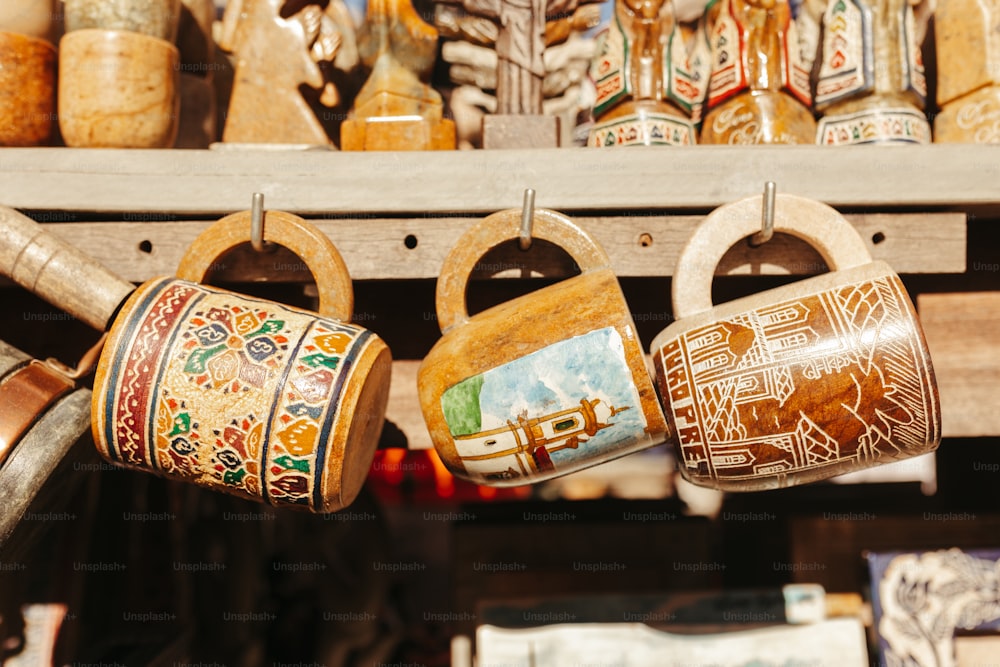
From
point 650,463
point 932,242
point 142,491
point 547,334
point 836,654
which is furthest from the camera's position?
point 650,463

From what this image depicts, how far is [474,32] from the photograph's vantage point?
840 millimetres

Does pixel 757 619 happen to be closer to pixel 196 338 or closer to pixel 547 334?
pixel 547 334

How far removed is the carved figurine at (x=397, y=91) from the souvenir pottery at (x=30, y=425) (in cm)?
39

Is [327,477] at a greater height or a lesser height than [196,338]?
lesser

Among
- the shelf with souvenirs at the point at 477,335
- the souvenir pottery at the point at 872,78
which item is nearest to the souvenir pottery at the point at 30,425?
the shelf with souvenirs at the point at 477,335

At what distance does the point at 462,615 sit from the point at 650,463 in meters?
0.94

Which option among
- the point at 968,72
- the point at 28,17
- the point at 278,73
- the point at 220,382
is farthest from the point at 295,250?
the point at 968,72

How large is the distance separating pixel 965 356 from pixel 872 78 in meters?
0.35

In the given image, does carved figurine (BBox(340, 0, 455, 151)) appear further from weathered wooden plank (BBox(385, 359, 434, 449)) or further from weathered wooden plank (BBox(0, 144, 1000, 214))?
weathered wooden plank (BBox(385, 359, 434, 449))

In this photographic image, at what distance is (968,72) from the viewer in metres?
0.81

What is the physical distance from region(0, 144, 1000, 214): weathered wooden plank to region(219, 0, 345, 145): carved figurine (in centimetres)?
12

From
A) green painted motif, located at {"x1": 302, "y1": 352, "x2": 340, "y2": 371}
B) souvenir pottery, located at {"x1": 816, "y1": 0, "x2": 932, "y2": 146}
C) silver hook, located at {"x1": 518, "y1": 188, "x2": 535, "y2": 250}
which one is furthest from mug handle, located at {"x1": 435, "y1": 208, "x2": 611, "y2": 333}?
souvenir pottery, located at {"x1": 816, "y1": 0, "x2": 932, "y2": 146}

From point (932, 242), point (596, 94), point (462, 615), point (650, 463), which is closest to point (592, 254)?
point (596, 94)

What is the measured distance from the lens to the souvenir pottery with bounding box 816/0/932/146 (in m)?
0.79
